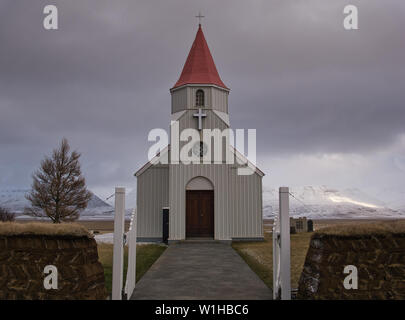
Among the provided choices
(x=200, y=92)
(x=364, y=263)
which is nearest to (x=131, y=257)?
(x=364, y=263)

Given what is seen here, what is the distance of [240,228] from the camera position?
898 inches

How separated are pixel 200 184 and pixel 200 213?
1606mm

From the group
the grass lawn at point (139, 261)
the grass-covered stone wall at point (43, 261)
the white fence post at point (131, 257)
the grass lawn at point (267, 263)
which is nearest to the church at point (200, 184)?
the grass lawn at point (139, 261)

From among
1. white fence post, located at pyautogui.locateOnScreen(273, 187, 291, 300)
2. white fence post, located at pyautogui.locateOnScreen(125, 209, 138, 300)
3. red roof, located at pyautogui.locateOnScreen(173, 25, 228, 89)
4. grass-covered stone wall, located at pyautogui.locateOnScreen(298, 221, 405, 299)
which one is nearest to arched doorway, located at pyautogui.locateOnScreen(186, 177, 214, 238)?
red roof, located at pyautogui.locateOnScreen(173, 25, 228, 89)

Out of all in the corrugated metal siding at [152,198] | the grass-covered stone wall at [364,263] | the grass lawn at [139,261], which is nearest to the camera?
the grass-covered stone wall at [364,263]

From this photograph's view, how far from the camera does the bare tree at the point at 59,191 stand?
31.2 meters

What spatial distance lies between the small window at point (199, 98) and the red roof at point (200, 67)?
1.91 feet

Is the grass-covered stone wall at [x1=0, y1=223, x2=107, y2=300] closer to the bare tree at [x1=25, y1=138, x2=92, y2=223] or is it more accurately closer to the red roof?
the red roof

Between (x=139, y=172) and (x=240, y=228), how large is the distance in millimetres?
6891

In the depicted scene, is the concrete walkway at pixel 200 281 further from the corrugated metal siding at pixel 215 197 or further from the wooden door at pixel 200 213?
the wooden door at pixel 200 213

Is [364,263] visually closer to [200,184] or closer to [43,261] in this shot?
[43,261]

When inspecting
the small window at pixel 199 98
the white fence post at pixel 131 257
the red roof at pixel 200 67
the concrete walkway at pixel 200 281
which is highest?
the red roof at pixel 200 67
